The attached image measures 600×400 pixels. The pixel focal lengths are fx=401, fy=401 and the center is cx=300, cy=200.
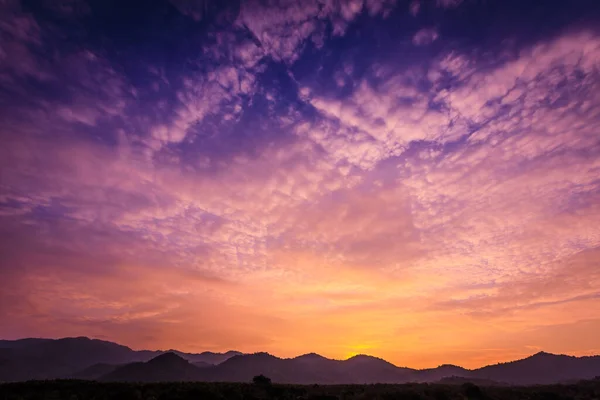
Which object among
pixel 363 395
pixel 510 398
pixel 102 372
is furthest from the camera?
pixel 102 372

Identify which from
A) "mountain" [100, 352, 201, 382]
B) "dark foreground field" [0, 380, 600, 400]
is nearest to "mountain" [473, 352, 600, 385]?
"mountain" [100, 352, 201, 382]

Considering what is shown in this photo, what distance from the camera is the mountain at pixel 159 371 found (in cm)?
15198

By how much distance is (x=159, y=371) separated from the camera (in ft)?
517

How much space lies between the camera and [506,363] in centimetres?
18288

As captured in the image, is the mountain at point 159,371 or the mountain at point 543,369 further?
the mountain at point 543,369

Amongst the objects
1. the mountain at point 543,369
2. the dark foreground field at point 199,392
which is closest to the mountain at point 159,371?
the dark foreground field at point 199,392

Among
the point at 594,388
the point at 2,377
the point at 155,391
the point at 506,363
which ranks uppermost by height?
the point at 506,363

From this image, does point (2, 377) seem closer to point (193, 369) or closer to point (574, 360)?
point (193, 369)

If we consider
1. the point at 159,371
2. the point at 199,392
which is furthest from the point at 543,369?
the point at 199,392

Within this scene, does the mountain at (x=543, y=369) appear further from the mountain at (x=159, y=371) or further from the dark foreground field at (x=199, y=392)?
the dark foreground field at (x=199, y=392)

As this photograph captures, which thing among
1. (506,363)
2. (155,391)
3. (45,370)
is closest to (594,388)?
(155,391)

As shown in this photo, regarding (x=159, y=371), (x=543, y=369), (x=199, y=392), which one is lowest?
(x=199, y=392)

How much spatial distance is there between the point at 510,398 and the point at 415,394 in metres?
16.3

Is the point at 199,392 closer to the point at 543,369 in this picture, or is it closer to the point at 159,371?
the point at 159,371
